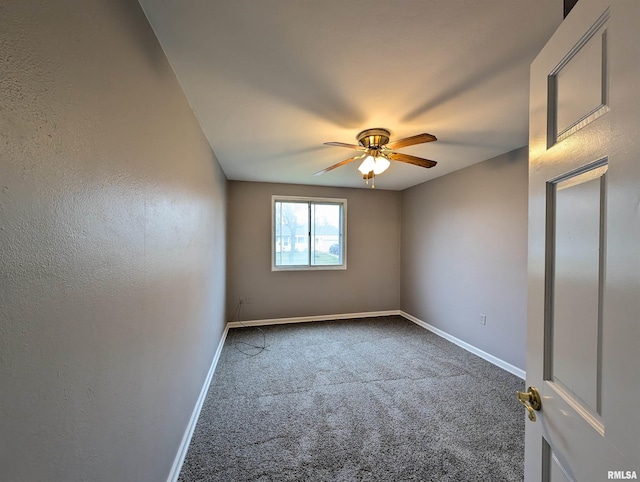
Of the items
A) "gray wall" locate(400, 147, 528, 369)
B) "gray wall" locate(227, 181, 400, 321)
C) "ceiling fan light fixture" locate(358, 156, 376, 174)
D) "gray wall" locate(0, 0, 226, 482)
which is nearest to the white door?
"gray wall" locate(0, 0, 226, 482)

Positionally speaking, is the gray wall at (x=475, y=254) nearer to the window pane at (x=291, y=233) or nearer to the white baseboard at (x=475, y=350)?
the white baseboard at (x=475, y=350)

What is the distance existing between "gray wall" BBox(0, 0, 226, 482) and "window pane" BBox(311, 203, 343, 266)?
3.31m

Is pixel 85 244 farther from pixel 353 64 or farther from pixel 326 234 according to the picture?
pixel 326 234

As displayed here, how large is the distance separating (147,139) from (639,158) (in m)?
1.58

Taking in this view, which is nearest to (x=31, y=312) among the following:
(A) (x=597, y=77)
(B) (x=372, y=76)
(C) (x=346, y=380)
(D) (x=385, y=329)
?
(A) (x=597, y=77)

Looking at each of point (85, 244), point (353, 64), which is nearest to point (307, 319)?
point (353, 64)

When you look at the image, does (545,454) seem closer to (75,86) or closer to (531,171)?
(531,171)

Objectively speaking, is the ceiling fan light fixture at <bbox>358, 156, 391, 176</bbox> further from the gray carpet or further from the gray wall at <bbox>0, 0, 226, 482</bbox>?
the gray carpet

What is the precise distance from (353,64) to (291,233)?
3.34 metres

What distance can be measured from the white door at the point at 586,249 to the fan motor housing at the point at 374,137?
138 centimetres

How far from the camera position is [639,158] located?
52 cm

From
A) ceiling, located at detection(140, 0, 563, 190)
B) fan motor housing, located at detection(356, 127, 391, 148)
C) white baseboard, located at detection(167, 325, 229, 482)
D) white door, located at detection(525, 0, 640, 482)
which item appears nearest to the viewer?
white door, located at detection(525, 0, 640, 482)

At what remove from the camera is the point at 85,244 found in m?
0.79

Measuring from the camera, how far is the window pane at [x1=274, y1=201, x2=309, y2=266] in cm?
458
